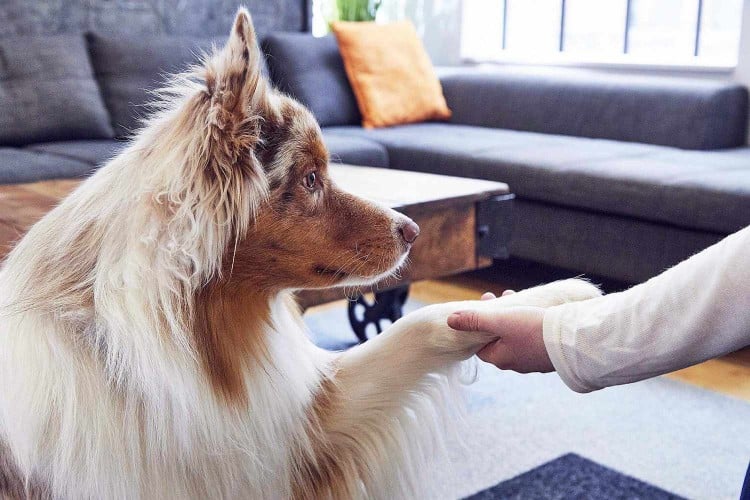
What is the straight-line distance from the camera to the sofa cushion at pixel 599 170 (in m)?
3.04

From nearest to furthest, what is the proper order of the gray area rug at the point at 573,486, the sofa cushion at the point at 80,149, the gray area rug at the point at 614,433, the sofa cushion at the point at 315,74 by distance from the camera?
the gray area rug at the point at 573,486
the gray area rug at the point at 614,433
the sofa cushion at the point at 80,149
the sofa cushion at the point at 315,74

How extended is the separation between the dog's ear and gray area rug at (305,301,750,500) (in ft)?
3.43

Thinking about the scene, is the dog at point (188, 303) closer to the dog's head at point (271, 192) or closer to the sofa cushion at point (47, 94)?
the dog's head at point (271, 192)

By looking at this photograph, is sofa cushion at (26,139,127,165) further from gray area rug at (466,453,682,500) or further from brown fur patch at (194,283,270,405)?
brown fur patch at (194,283,270,405)

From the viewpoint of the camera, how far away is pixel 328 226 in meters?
1.39

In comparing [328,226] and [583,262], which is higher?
[328,226]

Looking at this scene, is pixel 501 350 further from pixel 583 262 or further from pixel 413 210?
pixel 583 262

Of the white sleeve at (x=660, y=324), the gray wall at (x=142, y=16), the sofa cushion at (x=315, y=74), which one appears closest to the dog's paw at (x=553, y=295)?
the white sleeve at (x=660, y=324)

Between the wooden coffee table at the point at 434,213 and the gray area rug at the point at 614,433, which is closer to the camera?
the gray area rug at the point at 614,433

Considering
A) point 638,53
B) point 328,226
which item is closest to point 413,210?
point 328,226

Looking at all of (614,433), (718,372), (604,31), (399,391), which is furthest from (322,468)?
(604,31)

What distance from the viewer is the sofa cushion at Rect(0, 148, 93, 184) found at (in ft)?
10.6

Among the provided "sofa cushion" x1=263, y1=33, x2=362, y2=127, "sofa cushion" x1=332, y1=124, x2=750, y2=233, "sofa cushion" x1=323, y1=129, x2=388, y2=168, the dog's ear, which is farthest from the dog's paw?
"sofa cushion" x1=263, y1=33, x2=362, y2=127

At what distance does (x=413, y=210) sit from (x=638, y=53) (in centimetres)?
332
